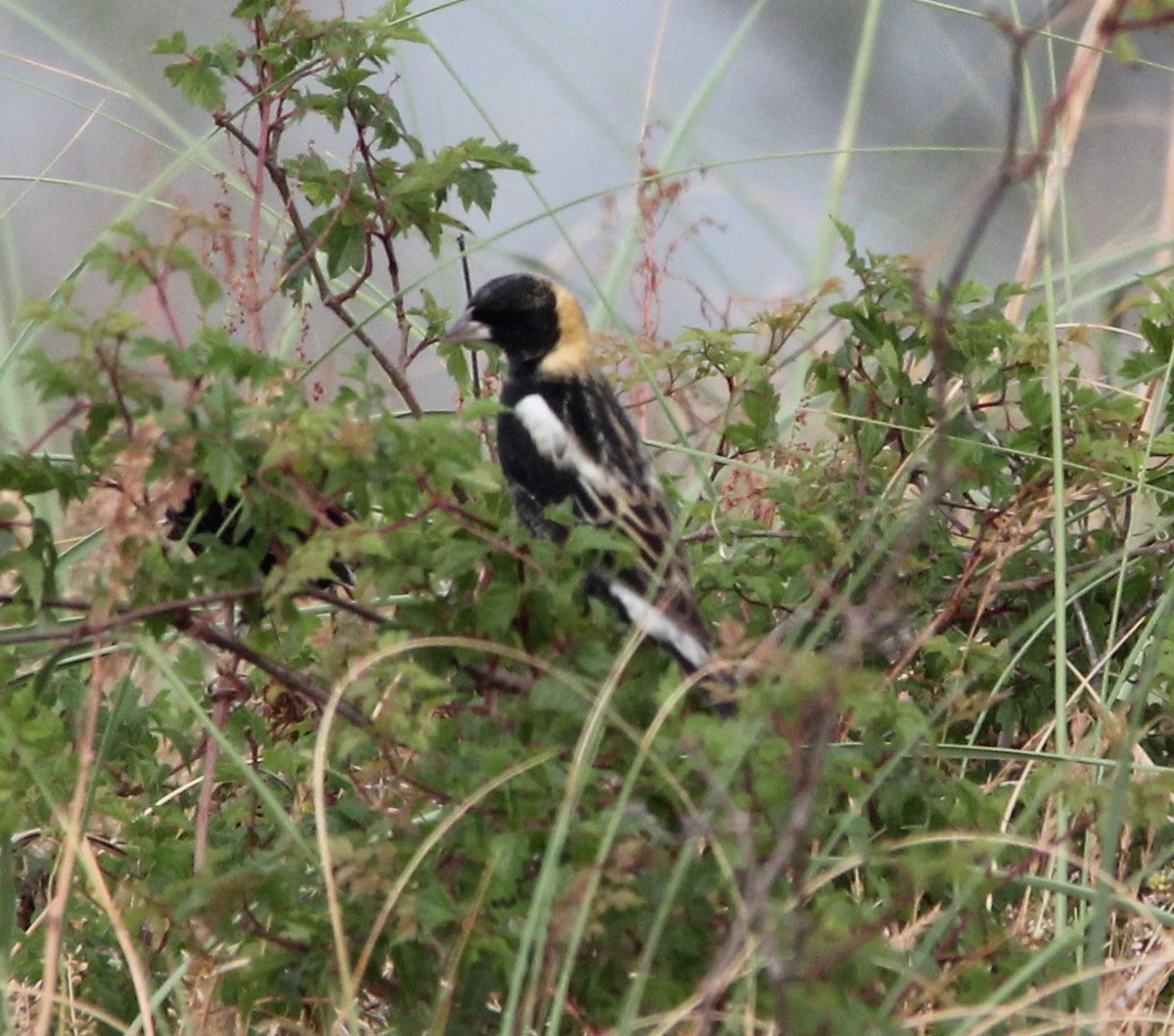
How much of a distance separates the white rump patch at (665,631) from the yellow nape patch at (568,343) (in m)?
0.99

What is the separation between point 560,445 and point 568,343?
1.31 feet

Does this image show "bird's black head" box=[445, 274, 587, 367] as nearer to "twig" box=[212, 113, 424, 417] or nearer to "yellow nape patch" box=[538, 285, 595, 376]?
"yellow nape patch" box=[538, 285, 595, 376]

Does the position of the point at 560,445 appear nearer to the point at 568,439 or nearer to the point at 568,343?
the point at 568,439

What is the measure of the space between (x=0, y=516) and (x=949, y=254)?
9.85 ft

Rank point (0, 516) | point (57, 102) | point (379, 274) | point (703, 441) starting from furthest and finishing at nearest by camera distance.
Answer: point (57, 102) → point (379, 274) → point (703, 441) → point (0, 516)

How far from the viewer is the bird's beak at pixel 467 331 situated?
310cm

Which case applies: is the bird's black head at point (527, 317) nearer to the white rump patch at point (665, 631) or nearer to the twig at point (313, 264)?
the twig at point (313, 264)

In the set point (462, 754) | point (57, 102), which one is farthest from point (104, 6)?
point (462, 754)

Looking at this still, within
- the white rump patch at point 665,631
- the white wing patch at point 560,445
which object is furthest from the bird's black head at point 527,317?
the white rump patch at point 665,631

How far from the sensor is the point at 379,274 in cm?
564

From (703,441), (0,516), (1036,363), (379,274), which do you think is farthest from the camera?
(379,274)

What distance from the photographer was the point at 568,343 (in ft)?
11.5

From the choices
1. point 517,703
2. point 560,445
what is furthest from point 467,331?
point 517,703

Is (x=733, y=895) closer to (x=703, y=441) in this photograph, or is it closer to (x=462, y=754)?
(x=462, y=754)
